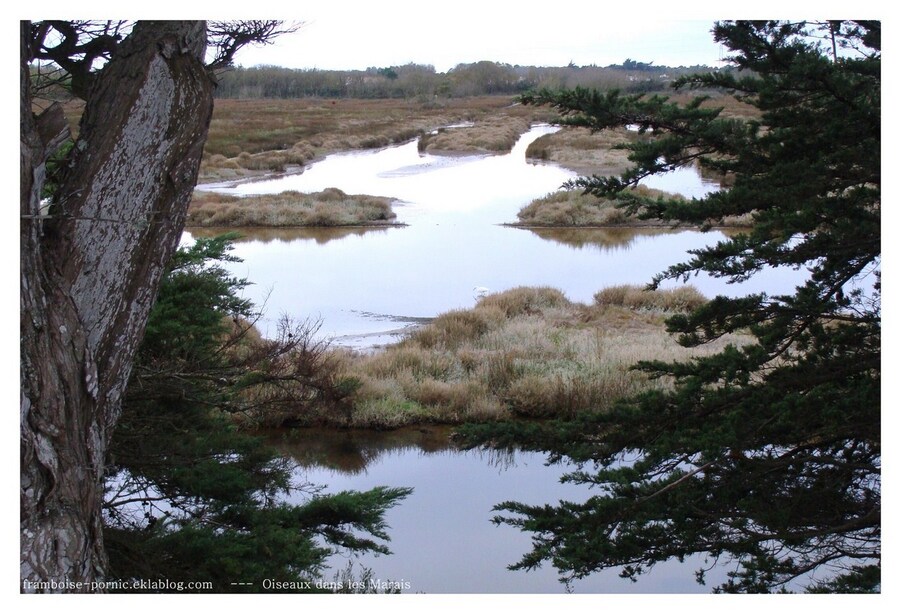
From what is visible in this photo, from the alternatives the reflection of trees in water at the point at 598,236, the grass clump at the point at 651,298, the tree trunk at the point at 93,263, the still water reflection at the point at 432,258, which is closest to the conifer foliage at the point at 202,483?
the tree trunk at the point at 93,263

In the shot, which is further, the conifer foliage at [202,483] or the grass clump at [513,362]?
the grass clump at [513,362]

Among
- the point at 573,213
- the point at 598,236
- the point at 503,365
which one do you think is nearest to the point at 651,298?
the point at 503,365

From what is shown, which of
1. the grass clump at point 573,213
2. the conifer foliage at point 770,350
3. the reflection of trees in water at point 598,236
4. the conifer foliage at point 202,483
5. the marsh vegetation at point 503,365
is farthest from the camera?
the grass clump at point 573,213

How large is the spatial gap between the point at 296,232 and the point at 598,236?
625 cm

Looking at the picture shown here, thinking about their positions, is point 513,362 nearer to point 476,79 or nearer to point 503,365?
point 503,365

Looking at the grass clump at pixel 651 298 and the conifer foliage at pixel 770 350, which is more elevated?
the conifer foliage at pixel 770 350

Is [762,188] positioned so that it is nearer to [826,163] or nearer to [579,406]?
[826,163]

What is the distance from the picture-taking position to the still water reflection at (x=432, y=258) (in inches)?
508

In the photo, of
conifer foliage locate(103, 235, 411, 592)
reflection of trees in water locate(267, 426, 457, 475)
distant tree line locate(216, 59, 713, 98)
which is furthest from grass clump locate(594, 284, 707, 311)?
conifer foliage locate(103, 235, 411, 592)

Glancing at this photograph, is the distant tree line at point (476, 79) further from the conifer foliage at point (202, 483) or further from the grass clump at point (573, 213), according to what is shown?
the grass clump at point (573, 213)

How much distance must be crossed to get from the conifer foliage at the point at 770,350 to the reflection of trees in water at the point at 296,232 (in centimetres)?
1422

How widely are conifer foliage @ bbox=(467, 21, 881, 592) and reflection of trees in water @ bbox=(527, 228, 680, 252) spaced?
13.3 metres

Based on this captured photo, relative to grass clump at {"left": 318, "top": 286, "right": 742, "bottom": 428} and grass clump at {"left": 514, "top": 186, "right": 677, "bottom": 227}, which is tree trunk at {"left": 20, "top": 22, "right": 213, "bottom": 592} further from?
grass clump at {"left": 514, "top": 186, "right": 677, "bottom": 227}

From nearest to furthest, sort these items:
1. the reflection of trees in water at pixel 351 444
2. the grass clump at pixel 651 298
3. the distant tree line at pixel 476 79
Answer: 1. the distant tree line at pixel 476 79
2. the reflection of trees in water at pixel 351 444
3. the grass clump at pixel 651 298
